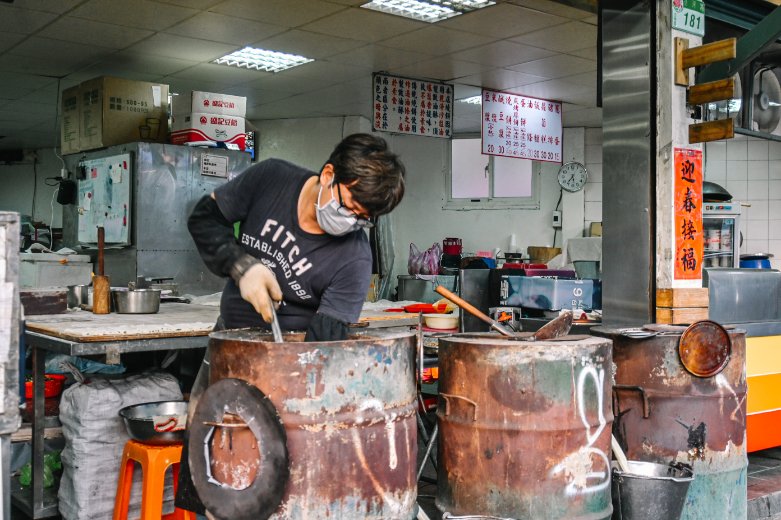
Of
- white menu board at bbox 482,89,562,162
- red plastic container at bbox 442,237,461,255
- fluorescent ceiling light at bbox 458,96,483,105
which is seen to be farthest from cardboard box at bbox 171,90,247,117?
red plastic container at bbox 442,237,461,255

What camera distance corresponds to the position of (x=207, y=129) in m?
7.32

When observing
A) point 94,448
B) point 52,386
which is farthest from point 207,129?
point 94,448

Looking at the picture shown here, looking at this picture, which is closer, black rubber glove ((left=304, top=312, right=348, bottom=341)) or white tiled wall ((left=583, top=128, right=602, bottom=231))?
black rubber glove ((left=304, top=312, right=348, bottom=341))

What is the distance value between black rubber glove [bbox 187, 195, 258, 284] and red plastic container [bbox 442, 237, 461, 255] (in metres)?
8.68

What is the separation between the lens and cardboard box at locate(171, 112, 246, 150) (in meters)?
7.21


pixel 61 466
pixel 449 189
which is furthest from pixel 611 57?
pixel 449 189

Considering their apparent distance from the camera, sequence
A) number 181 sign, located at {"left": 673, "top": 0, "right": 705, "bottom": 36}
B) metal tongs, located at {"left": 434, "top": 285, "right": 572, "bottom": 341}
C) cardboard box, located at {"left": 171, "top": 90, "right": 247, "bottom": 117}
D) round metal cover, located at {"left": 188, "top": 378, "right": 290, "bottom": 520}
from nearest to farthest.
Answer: round metal cover, located at {"left": 188, "top": 378, "right": 290, "bottom": 520}, metal tongs, located at {"left": 434, "top": 285, "right": 572, "bottom": 341}, number 181 sign, located at {"left": 673, "top": 0, "right": 705, "bottom": 36}, cardboard box, located at {"left": 171, "top": 90, "right": 247, "bottom": 117}

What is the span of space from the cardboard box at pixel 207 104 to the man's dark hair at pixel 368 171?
493 cm

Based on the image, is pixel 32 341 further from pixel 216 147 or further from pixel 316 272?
pixel 216 147

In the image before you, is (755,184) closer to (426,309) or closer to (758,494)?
(426,309)

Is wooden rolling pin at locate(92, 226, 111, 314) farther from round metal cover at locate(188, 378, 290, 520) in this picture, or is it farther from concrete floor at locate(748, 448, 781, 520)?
concrete floor at locate(748, 448, 781, 520)

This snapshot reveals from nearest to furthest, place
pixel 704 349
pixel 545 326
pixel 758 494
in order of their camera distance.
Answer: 1. pixel 545 326
2. pixel 704 349
3. pixel 758 494

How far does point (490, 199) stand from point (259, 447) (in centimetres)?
1074

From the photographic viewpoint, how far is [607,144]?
4469mm
